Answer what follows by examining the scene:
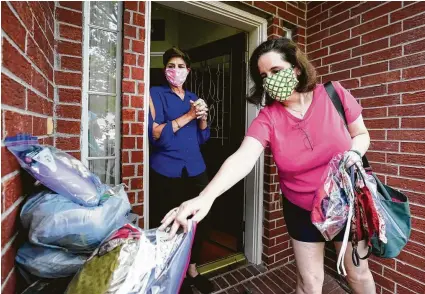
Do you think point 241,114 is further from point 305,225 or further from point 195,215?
point 195,215

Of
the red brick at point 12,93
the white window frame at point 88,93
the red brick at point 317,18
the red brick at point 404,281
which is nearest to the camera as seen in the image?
the red brick at point 12,93

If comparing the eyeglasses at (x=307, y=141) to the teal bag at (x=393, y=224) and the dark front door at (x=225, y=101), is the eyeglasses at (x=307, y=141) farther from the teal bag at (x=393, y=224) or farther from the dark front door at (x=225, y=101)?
the dark front door at (x=225, y=101)

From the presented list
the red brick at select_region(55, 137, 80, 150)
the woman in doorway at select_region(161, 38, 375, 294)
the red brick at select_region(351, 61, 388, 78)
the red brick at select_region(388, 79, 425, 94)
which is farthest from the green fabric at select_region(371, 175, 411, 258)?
the red brick at select_region(55, 137, 80, 150)

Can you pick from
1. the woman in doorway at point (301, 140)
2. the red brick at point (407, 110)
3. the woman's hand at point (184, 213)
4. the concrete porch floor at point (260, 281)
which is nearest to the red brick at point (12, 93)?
the woman's hand at point (184, 213)

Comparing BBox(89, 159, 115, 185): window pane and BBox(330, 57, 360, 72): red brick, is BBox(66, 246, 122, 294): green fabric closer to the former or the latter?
BBox(89, 159, 115, 185): window pane

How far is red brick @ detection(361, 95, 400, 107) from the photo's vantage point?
203cm

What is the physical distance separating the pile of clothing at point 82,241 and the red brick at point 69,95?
2.39 feet

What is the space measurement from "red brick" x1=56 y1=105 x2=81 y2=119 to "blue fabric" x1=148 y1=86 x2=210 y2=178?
0.52m

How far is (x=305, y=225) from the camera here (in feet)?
4.59

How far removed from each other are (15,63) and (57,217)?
1.72 ft

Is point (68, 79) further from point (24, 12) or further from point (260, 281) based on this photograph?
point (260, 281)

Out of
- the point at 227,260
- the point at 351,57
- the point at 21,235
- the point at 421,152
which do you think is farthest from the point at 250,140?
the point at 227,260

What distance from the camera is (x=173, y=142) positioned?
6.77 feet

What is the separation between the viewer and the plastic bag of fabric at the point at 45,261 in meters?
0.91
